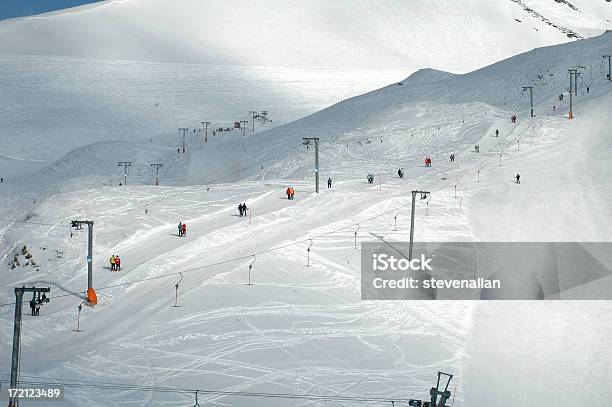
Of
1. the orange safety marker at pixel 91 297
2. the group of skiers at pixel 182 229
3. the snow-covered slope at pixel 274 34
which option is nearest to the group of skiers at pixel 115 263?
the orange safety marker at pixel 91 297

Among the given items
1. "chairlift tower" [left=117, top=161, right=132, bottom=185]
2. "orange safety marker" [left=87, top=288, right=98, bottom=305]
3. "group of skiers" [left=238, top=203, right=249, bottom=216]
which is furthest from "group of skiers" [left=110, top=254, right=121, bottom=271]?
"chairlift tower" [left=117, top=161, right=132, bottom=185]

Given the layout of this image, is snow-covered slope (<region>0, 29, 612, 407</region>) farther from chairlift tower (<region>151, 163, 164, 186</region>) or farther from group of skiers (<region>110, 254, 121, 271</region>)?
chairlift tower (<region>151, 163, 164, 186</region>)

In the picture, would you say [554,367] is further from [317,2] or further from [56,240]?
[317,2]

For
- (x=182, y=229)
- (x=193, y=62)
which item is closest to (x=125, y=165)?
(x=182, y=229)

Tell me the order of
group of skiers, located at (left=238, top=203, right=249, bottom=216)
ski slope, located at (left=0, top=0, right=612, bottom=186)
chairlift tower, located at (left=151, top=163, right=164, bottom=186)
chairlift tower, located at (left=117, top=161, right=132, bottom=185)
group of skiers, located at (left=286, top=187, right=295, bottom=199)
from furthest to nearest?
ski slope, located at (left=0, top=0, right=612, bottom=186), chairlift tower, located at (left=117, top=161, right=132, bottom=185), chairlift tower, located at (left=151, top=163, right=164, bottom=186), group of skiers, located at (left=286, top=187, right=295, bottom=199), group of skiers, located at (left=238, top=203, right=249, bottom=216)

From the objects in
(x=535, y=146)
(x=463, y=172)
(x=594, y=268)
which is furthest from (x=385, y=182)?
(x=594, y=268)

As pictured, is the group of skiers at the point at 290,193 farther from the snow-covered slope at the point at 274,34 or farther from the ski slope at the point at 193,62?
the snow-covered slope at the point at 274,34
